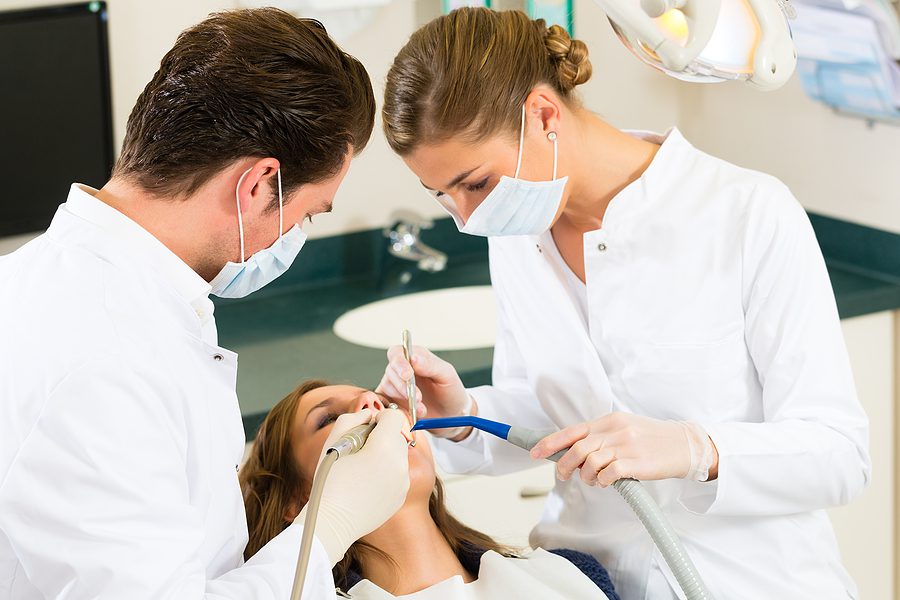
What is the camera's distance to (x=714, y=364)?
1.58m

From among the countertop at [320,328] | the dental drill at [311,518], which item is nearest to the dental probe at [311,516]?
the dental drill at [311,518]

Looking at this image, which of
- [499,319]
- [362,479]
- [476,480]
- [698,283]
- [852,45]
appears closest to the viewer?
[362,479]

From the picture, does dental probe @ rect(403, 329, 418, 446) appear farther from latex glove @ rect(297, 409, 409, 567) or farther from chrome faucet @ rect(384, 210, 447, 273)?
chrome faucet @ rect(384, 210, 447, 273)

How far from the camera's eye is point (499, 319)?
1887mm

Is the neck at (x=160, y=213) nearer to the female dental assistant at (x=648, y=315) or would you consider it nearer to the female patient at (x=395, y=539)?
the female dental assistant at (x=648, y=315)

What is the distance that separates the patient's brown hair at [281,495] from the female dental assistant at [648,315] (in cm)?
22

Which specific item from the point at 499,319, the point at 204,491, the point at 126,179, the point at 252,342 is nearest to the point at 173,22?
the point at 252,342

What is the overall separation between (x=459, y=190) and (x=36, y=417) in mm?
749

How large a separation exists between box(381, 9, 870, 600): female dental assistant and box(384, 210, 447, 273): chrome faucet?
0.97 metres

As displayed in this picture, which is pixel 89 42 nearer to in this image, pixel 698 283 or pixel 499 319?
pixel 499 319

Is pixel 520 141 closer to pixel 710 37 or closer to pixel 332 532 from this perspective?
pixel 710 37

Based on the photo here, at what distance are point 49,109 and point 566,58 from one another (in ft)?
4.11

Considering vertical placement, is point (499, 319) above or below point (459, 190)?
below

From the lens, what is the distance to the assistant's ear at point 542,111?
1.56 metres
